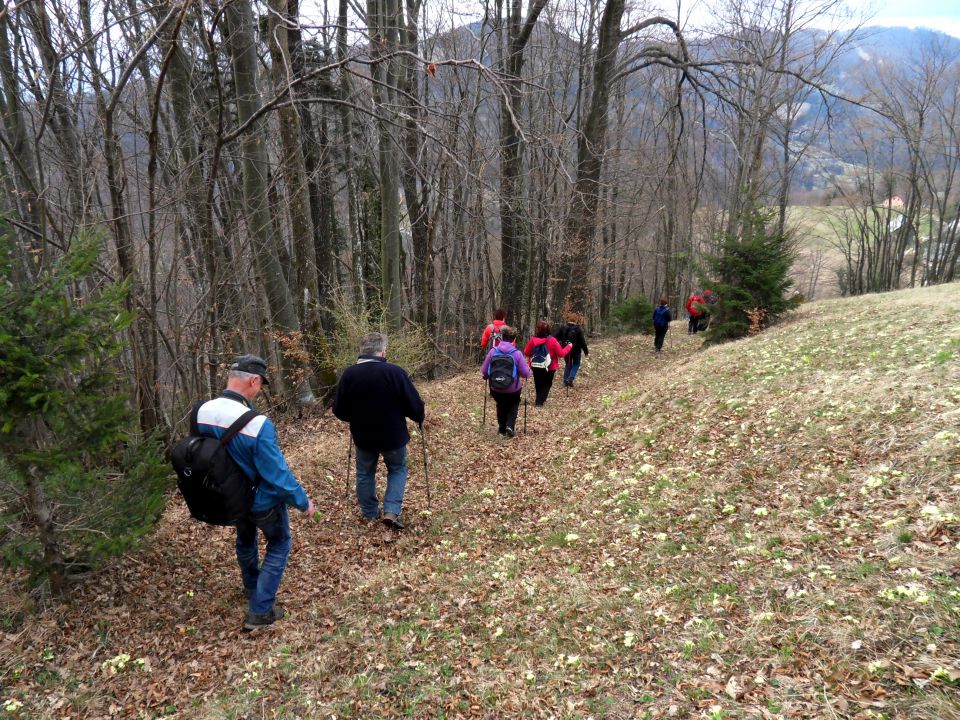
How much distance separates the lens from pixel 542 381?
1252 cm

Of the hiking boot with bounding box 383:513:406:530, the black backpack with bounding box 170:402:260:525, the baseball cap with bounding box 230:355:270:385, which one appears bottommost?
the hiking boot with bounding box 383:513:406:530

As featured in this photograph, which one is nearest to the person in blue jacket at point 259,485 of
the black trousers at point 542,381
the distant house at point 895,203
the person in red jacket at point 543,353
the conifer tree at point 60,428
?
the conifer tree at point 60,428

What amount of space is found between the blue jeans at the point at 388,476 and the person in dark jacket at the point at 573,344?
745 cm

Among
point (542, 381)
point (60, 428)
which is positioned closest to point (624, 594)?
point (60, 428)

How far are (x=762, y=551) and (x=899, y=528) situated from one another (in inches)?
40.1

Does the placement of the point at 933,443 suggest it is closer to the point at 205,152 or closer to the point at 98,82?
the point at 205,152

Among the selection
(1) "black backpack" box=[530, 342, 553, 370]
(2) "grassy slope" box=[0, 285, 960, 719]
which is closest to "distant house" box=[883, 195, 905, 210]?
(1) "black backpack" box=[530, 342, 553, 370]

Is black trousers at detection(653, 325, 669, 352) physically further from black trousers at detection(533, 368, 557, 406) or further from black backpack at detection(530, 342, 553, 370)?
black backpack at detection(530, 342, 553, 370)

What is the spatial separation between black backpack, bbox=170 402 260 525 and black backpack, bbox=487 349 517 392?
5696 millimetres

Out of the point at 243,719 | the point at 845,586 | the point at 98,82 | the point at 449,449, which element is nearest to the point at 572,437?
the point at 449,449

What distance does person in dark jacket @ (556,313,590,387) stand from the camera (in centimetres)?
1404

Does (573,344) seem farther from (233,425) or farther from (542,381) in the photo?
(233,425)

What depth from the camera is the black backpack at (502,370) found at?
32.3 feet

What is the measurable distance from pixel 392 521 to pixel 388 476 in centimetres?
59
